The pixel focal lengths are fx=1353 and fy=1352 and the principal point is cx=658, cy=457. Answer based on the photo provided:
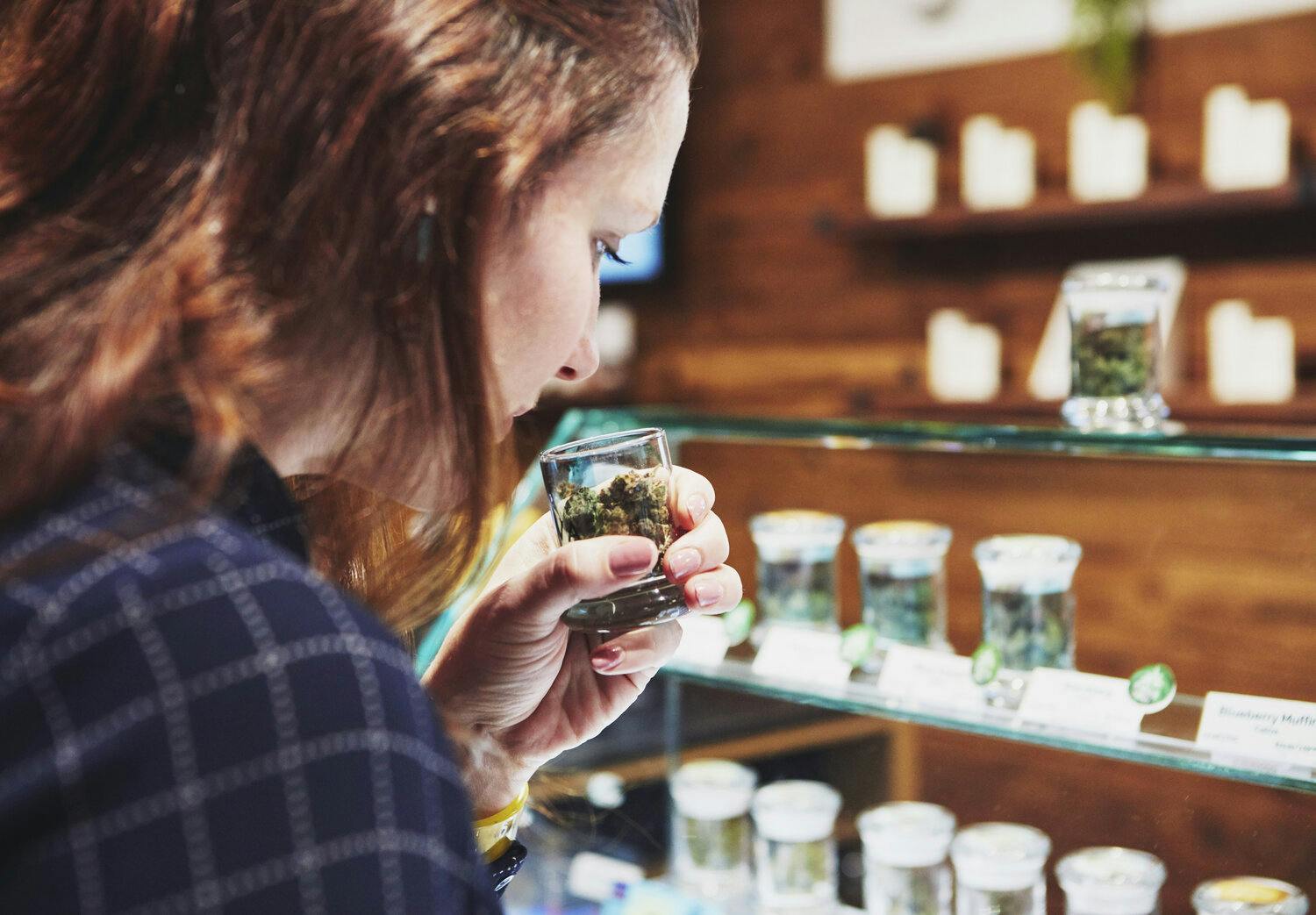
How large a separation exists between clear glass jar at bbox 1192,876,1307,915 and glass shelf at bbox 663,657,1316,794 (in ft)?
0.42

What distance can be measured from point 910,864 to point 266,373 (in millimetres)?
1034

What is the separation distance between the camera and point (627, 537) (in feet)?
3.17

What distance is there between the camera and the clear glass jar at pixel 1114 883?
1304 mm

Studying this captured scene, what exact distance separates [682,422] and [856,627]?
331mm

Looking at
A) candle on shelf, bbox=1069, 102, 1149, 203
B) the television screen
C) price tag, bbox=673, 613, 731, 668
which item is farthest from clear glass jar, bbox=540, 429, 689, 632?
the television screen

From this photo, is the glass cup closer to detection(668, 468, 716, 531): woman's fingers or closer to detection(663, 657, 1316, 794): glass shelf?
detection(663, 657, 1316, 794): glass shelf

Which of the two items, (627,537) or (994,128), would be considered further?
(994,128)

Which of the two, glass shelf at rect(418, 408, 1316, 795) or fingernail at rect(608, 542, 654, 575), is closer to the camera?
fingernail at rect(608, 542, 654, 575)

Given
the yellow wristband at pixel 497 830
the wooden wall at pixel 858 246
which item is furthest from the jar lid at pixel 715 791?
the wooden wall at pixel 858 246

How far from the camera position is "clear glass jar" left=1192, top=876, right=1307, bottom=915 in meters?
1.21

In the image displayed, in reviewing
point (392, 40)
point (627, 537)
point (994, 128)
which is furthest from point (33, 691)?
point (994, 128)

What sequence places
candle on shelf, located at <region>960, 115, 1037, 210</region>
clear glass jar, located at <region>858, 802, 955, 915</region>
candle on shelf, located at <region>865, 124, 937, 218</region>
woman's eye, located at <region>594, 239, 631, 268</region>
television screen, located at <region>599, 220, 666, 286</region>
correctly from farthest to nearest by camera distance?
television screen, located at <region>599, 220, 666, 286</region> < candle on shelf, located at <region>865, 124, 937, 218</region> < candle on shelf, located at <region>960, 115, 1037, 210</region> < clear glass jar, located at <region>858, 802, 955, 915</region> < woman's eye, located at <region>594, 239, 631, 268</region>

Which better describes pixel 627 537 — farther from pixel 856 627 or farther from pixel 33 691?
pixel 856 627

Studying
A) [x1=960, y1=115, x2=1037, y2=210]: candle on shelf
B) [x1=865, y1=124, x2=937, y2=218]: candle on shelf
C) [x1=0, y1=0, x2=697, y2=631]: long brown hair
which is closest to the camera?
[x1=0, y1=0, x2=697, y2=631]: long brown hair
